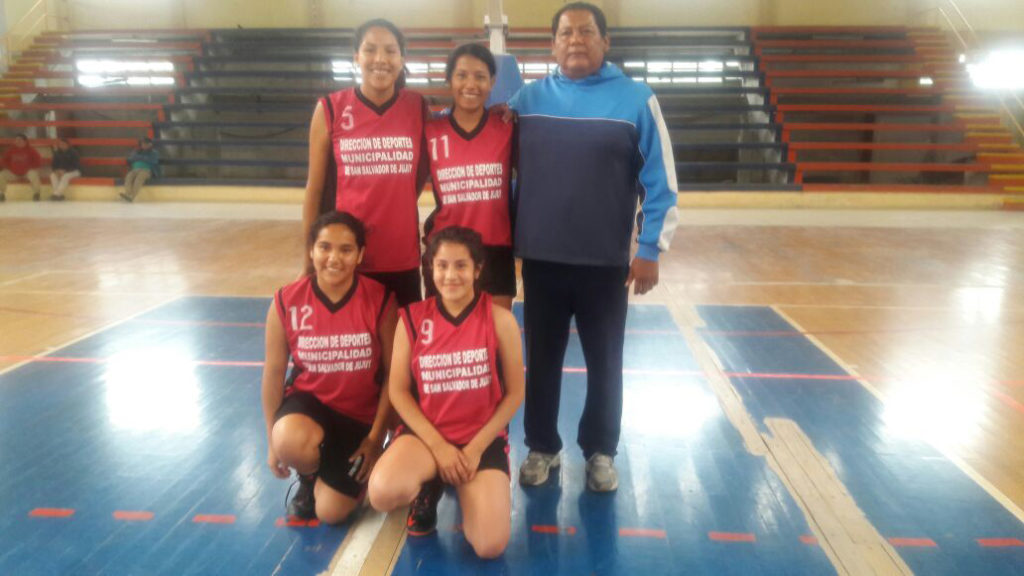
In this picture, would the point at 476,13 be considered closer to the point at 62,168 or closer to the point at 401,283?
the point at 62,168

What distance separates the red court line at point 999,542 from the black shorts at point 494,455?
128cm

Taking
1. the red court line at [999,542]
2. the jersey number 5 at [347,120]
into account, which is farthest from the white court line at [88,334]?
the red court line at [999,542]

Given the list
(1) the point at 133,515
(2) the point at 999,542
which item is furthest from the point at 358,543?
(2) the point at 999,542

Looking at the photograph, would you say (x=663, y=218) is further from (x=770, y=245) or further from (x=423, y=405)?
(x=770, y=245)

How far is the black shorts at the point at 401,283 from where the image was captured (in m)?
2.14

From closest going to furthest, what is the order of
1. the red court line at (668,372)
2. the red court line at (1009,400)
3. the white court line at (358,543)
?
the white court line at (358,543) → the red court line at (1009,400) → the red court line at (668,372)

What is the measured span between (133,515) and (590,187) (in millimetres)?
1590

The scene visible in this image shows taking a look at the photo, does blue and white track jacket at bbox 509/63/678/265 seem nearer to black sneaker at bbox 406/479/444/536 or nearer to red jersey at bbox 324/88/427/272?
red jersey at bbox 324/88/427/272

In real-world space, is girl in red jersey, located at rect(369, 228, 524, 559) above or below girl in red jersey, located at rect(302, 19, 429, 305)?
below

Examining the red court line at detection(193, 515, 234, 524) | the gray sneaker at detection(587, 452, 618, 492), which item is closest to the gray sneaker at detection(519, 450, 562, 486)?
the gray sneaker at detection(587, 452, 618, 492)

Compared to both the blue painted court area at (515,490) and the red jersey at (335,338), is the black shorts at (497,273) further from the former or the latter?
the blue painted court area at (515,490)

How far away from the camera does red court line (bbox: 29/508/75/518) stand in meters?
2.00

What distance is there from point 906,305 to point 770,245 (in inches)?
93.8

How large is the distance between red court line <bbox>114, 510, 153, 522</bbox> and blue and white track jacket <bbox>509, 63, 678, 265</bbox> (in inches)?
51.5
